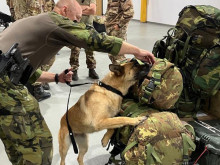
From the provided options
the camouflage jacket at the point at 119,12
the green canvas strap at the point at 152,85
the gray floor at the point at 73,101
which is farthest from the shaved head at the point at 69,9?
the camouflage jacket at the point at 119,12

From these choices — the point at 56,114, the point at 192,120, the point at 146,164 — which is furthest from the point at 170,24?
the point at 146,164

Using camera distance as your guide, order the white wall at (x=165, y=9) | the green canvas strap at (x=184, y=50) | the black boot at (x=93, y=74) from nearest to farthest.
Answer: the green canvas strap at (x=184, y=50) → the black boot at (x=93, y=74) → the white wall at (x=165, y=9)

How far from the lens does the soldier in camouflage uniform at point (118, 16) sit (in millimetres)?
3996

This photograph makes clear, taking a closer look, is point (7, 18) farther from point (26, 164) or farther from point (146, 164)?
point (146, 164)

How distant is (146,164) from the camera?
64.8 inches

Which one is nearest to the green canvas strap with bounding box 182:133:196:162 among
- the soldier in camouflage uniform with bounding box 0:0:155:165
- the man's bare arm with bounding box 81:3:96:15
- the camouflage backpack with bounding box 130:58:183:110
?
the camouflage backpack with bounding box 130:58:183:110

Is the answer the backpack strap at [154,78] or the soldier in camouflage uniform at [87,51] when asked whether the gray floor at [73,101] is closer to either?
the soldier in camouflage uniform at [87,51]

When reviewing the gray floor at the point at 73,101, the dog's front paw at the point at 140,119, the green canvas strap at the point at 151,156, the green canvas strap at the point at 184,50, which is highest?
the green canvas strap at the point at 184,50

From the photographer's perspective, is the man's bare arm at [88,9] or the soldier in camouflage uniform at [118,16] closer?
the soldier in camouflage uniform at [118,16]

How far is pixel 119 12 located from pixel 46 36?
278 centimetres

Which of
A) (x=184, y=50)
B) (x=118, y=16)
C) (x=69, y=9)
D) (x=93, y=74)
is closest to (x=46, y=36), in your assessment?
(x=69, y=9)

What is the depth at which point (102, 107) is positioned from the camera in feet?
6.49

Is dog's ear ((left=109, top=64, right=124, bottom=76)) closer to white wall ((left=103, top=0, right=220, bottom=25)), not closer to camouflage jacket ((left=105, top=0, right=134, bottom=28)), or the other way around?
camouflage jacket ((left=105, top=0, right=134, bottom=28))

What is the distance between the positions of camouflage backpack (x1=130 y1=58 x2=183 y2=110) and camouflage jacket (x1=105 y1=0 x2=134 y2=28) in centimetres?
227
